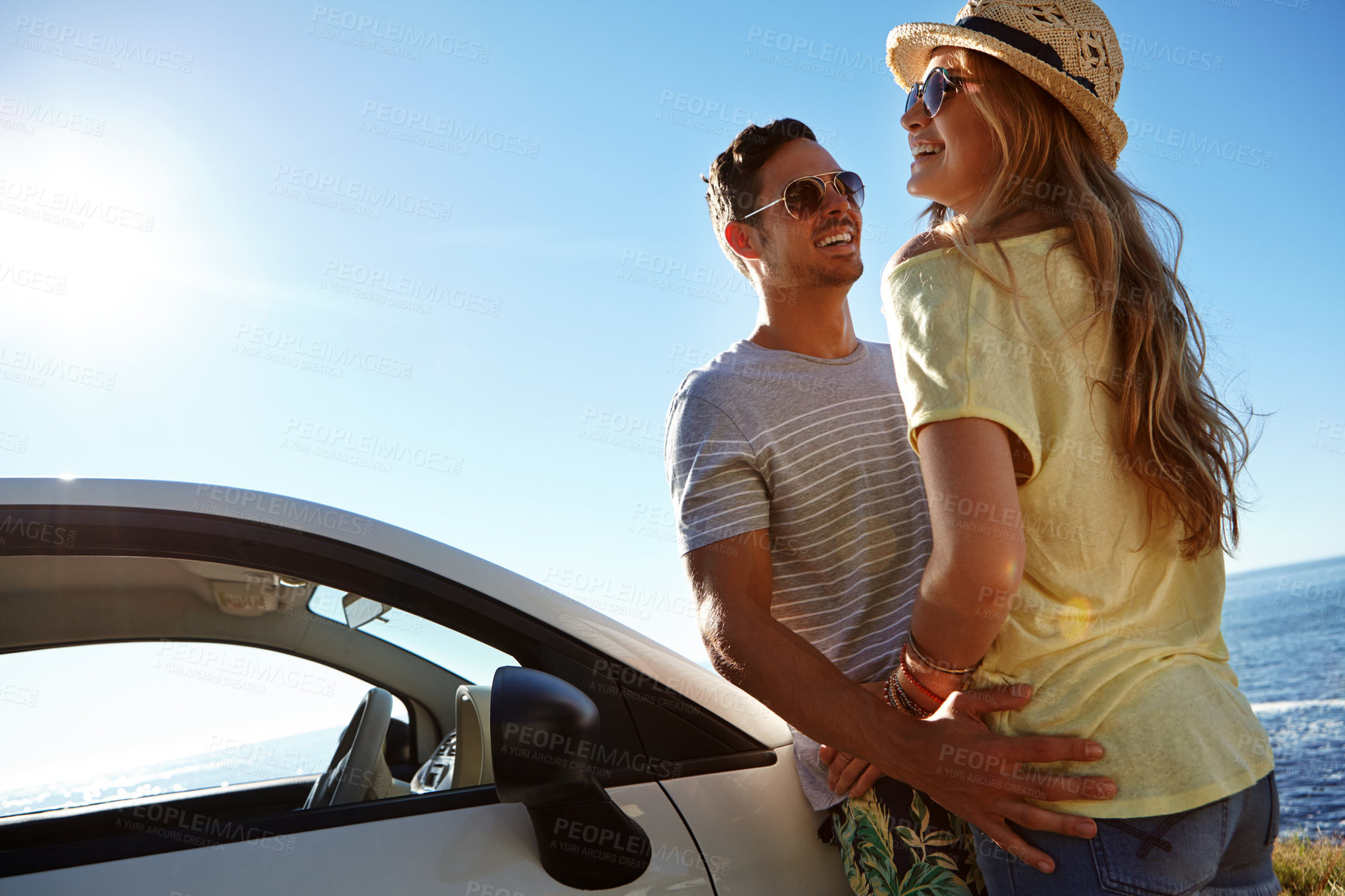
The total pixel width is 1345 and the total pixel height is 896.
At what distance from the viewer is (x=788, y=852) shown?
1617mm

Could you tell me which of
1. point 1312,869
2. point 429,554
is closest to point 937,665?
point 429,554

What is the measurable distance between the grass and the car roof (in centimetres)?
302

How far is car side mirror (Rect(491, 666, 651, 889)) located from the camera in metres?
1.20

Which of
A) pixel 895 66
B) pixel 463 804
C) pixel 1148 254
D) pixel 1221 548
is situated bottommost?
pixel 463 804

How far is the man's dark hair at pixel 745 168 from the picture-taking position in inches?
98.3

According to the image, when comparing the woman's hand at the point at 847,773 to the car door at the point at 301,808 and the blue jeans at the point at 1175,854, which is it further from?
the blue jeans at the point at 1175,854

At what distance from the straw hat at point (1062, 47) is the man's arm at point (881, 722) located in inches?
34.4

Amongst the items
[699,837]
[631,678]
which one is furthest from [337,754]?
[699,837]

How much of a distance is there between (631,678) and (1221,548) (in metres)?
1.01

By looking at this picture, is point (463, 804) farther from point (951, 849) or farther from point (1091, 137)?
point (1091, 137)

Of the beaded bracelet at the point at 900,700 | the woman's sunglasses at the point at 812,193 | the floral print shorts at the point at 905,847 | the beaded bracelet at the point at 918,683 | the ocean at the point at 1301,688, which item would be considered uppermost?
the woman's sunglasses at the point at 812,193

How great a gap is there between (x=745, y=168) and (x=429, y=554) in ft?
5.13

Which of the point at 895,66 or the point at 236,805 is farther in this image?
the point at 236,805

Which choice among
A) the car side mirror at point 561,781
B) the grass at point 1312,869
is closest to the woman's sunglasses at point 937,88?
the car side mirror at point 561,781
